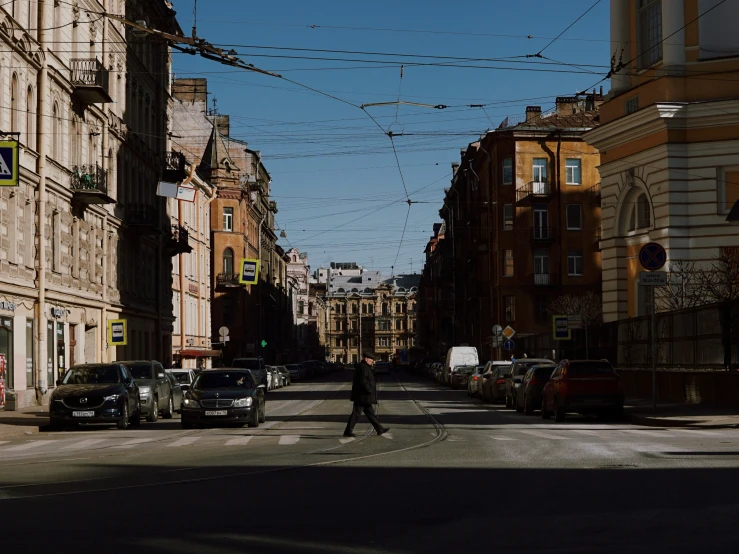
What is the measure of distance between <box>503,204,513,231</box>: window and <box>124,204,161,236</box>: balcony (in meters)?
27.9

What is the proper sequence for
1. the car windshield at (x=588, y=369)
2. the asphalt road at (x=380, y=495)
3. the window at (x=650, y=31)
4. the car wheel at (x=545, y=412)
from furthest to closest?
the window at (x=650, y=31) → the car wheel at (x=545, y=412) → the car windshield at (x=588, y=369) → the asphalt road at (x=380, y=495)

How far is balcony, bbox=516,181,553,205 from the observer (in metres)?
76.3

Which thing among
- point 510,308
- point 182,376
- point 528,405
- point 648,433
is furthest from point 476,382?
point 510,308

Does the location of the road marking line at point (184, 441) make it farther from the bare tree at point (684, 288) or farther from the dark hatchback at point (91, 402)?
the bare tree at point (684, 288)

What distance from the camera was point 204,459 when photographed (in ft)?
57.4

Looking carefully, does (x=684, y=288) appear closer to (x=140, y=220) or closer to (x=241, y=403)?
(x=241, y=403)

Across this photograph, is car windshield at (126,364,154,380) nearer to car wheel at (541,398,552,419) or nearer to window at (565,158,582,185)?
car wheel at (541,398,552,419)

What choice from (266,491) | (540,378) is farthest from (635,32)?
(266,491)

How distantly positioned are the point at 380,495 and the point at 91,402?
17.3 meters

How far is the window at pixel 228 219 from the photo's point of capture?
9394 cm

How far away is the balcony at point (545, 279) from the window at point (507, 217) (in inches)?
143

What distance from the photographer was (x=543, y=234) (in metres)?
76.4

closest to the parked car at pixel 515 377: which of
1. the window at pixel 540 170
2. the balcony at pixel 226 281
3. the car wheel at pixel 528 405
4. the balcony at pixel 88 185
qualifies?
the car wheel at pixel 528 405

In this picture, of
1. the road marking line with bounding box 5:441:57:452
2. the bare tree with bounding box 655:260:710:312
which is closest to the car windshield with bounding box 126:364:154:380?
the road marking line with bounding box 5:441:57:452
